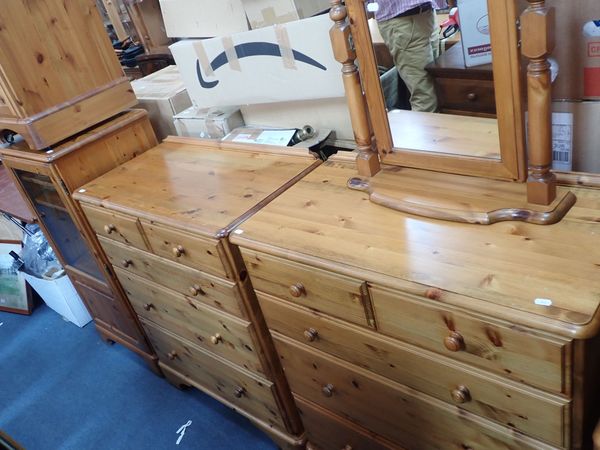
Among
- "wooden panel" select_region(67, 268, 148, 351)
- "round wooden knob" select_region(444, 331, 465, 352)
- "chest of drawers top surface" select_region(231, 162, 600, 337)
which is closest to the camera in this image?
"chest of drawers top surface" select_region(231, 162, 600, 337)

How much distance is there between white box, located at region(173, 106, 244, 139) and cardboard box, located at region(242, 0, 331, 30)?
37 cm

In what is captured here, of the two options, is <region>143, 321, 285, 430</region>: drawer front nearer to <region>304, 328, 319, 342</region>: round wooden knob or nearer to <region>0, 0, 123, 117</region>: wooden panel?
<region>304, 328, 319, 342</region>: round wooden knob

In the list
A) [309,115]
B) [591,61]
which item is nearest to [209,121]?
[309,115]

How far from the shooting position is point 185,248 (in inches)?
55.2

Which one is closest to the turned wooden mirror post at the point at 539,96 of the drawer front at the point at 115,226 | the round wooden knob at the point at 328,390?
the round wooden knob at the point at 328,390

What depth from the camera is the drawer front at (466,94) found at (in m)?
1.00

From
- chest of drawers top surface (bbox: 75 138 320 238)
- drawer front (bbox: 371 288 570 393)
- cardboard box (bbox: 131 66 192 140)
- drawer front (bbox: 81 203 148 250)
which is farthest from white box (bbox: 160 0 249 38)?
drawer front (bbox: 371 288 570 393)

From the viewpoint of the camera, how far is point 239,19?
1.52 metres

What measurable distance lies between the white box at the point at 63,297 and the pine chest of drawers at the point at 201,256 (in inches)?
30.1

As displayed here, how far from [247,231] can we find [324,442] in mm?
721

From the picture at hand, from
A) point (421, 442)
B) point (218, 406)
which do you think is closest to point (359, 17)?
point (421, 442)

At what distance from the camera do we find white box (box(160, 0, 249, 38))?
1.52 m

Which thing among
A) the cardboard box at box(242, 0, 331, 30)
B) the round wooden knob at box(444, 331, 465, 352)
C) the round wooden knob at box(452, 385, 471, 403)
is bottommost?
the round wooden knob at box(452, 385, 471, 403)

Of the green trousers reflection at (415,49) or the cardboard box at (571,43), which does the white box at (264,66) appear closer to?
the green trousers reflection at (415,49)
